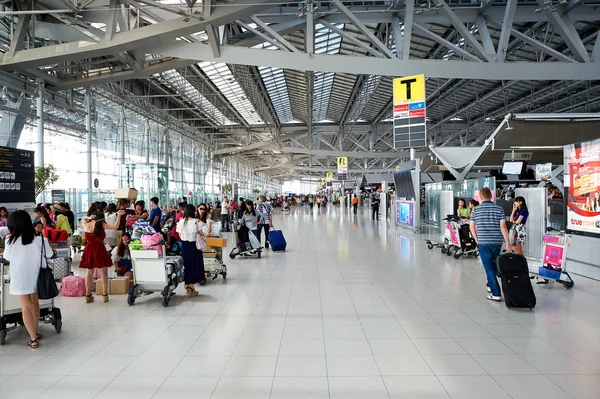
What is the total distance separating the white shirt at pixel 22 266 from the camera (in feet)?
15.1

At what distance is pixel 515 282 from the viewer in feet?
19.5

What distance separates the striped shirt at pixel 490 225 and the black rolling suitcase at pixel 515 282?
0.38 meters

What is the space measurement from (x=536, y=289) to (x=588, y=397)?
4.20m

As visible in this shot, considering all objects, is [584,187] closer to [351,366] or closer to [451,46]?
[451,46]

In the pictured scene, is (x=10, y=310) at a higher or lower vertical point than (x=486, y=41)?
lower

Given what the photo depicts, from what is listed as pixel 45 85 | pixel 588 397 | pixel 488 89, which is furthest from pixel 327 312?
pixel 488 89

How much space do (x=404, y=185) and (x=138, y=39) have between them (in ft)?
45.2

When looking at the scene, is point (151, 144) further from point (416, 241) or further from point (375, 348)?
point (375, 348)

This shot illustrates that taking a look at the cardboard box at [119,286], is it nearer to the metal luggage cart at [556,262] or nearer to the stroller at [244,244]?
the stroller at [244,244]

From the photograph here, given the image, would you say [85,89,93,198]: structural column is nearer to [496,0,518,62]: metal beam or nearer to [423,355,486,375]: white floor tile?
[496,0,518,62]: metal beam

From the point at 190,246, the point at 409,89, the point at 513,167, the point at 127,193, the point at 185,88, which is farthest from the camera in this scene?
the point at 185,88

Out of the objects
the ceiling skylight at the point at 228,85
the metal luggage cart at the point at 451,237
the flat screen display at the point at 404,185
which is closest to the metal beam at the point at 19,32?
the ceiling skylight at the point at 228,85

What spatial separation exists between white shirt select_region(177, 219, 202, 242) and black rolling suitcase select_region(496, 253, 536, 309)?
4608mm

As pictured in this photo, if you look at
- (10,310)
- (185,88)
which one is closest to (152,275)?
(10,310)
